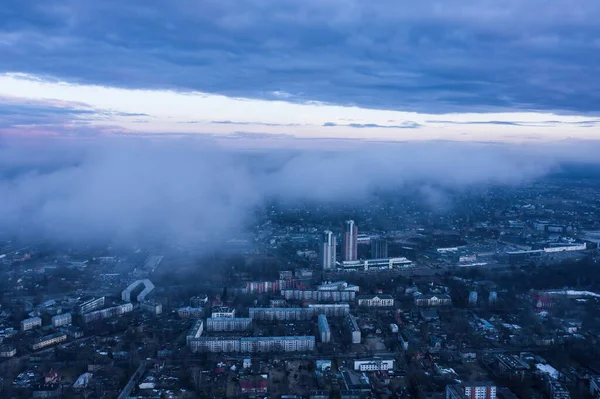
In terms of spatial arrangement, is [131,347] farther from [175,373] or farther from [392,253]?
[392,253]

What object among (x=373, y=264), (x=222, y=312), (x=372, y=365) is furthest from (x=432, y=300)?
(x=222, y=312)

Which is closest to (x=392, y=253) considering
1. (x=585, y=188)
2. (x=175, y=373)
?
(x=175, y=373)

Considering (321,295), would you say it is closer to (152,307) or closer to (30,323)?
(152,307)

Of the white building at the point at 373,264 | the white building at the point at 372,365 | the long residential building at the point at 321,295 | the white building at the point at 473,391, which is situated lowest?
the white building at the point at 373,264

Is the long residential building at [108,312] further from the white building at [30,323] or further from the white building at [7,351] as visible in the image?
the white building at [7,351]

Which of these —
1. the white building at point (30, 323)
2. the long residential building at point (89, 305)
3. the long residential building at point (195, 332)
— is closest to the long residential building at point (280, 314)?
the long residential building at point (195, 332)

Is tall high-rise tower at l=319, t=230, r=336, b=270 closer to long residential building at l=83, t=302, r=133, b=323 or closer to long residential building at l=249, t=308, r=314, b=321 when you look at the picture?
long residential building at l=249, t=308, r=314, b=321
